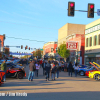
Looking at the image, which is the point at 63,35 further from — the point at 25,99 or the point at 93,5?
the point at 25,99

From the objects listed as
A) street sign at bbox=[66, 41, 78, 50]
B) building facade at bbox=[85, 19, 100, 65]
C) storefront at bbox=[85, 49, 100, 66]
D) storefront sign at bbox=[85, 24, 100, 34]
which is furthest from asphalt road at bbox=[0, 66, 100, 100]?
street sign at bbox=[66, 41, 78, 50]

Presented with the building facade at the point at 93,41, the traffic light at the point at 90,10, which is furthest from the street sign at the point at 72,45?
the traffic light at the point at 90,10

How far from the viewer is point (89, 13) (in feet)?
39.4

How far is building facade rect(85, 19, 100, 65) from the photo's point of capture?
98.1 ft

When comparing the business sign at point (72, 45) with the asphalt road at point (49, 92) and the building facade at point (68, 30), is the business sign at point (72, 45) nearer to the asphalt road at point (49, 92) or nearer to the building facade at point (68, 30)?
the building facade at point (68, 30)

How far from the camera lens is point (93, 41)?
31.6 meters

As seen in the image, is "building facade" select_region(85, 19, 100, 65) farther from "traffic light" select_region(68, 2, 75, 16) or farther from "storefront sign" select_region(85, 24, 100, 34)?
"traffic light" select_region(68, 2, 75, 16)

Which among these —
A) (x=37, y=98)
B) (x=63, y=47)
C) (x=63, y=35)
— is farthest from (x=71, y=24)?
(x=37, y=98)

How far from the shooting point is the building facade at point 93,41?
98.1 ft

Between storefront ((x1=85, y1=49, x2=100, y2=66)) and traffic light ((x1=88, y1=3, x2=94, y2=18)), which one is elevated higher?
traffic light ((x1=88, y1=3, x2=94, y2=18))

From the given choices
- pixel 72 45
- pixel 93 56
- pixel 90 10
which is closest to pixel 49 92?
pixel 90 10

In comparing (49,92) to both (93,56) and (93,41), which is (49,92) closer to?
(93,56)

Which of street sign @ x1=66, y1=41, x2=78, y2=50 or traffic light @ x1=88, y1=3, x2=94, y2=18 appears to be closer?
traffic light @ x1=88, y1=3, x2=94, y2=18

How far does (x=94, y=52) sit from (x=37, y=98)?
982 inches
